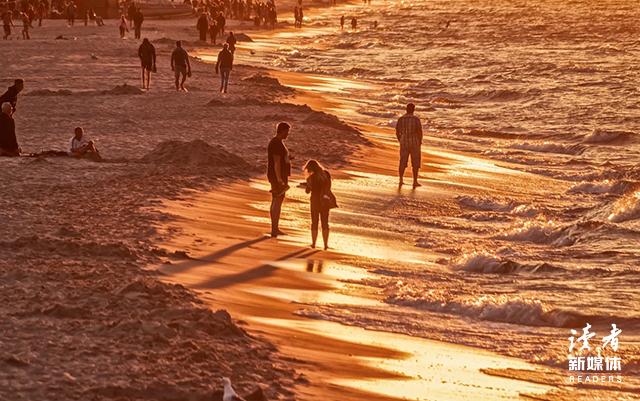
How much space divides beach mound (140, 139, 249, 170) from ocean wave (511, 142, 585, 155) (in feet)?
42.6

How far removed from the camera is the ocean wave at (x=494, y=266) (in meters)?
16.5

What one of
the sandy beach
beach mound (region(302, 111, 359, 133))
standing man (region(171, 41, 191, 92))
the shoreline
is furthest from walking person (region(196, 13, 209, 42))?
the sandy beach

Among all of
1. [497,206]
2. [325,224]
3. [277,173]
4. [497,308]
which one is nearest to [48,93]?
[497,206]

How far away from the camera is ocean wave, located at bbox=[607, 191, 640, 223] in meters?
21.8

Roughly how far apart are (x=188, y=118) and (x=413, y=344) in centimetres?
1856

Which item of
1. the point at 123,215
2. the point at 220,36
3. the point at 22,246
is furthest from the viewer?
the point at 220,36

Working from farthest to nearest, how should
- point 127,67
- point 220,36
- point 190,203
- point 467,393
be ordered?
point 220,36 → point 127,67 → point 190,203 → point 467,393

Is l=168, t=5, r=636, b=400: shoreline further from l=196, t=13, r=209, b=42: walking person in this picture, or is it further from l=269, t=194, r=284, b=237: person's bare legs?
l=196, t=13, r=209, b=42: walking person

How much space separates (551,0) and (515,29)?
7640cm

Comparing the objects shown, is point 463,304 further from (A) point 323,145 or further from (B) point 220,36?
(B) point 220,36

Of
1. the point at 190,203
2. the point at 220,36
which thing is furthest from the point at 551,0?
the point at 190,203

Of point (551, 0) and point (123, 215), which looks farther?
point (551, 0)

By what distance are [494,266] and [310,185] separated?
2.54m

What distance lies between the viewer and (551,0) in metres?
180
